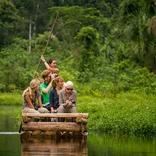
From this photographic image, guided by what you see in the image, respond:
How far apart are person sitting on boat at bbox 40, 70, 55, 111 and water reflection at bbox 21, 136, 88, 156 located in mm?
1808

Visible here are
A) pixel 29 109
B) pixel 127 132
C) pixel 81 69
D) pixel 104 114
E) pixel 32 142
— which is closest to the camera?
pixel 32 142

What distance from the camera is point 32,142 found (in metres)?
14.4

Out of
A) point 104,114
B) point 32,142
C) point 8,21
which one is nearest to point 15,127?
point 104,114

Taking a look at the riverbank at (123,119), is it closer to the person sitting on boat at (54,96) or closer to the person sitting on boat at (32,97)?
the person sitting on boat at (54,96)

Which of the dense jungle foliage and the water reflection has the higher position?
the dense jungle foliage

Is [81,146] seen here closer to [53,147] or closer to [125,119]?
[53,147]

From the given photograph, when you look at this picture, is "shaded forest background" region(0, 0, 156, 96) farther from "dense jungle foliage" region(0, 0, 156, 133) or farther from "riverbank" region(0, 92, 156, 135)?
"riverbank" region(0, 92, 156, 135)

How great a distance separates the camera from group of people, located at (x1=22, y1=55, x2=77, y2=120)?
15.7 meters

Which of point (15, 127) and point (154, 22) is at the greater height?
point (154, 22)

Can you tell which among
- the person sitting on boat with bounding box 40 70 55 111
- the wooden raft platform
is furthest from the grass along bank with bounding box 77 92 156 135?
the wooden raft platform

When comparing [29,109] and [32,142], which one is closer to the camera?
[32,142]

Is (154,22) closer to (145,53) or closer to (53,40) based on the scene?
(145,53)

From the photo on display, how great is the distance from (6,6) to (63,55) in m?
5.74

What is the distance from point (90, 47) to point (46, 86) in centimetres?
2661
